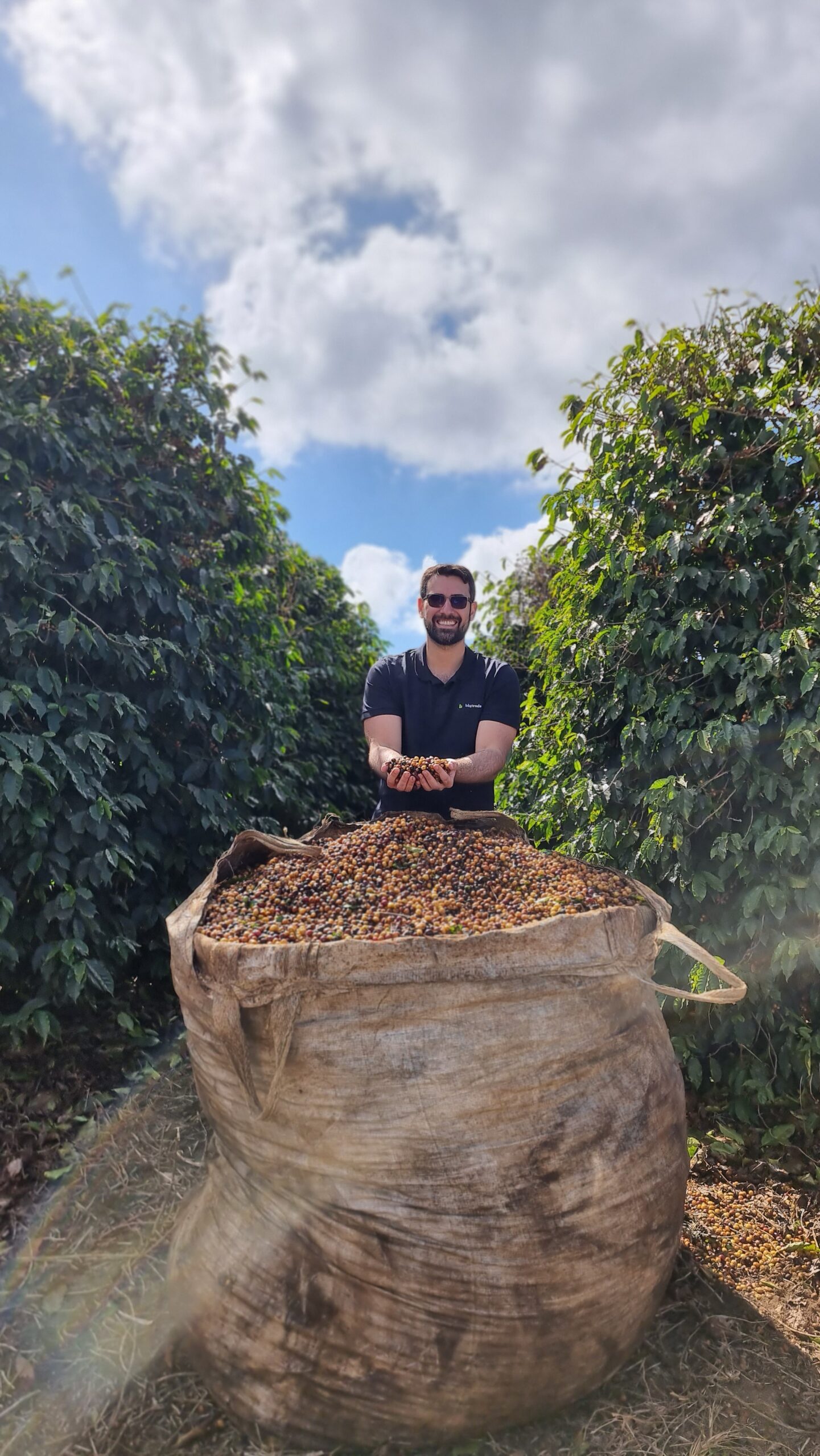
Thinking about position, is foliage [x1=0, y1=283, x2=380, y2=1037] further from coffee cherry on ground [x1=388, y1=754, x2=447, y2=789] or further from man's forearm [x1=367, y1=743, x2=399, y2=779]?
coffee cherry on ground [x1=388, y1=754, x2=447, y2=789]

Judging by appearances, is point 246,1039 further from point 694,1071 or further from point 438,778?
point 694,1071

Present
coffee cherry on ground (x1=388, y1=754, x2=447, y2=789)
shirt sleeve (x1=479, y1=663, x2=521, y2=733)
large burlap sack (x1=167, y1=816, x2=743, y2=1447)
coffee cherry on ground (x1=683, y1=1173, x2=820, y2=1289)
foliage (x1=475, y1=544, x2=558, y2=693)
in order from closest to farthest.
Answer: large burlap sack (x1=167, y1=816, x2=743, y2=1447) → coffee cherry on ground (x1=683, y1=1173, x2=820, y2=1289) → coffee cherry on ground (x1=388, y1=754, x2=447, y2=789) → shirt sleeve (x1=479, y1=663, x2=521, y2=733) → foliage (x1=475, y1=544, x2=558, y2=693)

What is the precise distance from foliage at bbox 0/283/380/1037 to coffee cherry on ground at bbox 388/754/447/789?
1319mm

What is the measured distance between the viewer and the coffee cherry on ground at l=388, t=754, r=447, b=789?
9.07 feet

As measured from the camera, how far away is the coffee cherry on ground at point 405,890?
6.56 ft

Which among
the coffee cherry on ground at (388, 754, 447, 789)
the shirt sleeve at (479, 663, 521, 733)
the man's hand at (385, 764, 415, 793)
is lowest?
the man's hand at (385, 764, 415, 793)

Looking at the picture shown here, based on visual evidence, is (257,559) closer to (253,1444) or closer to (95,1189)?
(95,1189)

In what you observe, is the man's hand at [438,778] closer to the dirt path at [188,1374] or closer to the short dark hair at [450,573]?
the short dark hair at [450,573]

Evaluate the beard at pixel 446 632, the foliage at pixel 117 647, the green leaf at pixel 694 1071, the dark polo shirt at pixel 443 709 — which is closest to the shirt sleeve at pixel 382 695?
the dark polo shirt at pixel 443 709

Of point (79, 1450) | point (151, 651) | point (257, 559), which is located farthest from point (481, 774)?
point (257, 559)

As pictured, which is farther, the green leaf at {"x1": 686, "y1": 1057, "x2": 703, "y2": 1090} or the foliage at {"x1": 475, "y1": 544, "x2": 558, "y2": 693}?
the foliage at {"x1": 475, "y1": 544, "x2": 558, "y2": 693}

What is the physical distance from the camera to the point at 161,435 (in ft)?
13.8

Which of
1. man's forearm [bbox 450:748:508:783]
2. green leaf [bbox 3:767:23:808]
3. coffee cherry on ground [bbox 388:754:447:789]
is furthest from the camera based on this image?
green leaf [bbox 3:767:23:808]

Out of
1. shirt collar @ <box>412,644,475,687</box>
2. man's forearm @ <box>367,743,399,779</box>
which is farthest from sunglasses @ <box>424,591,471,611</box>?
man's forearm @ <box>367,743,399,779</box>
